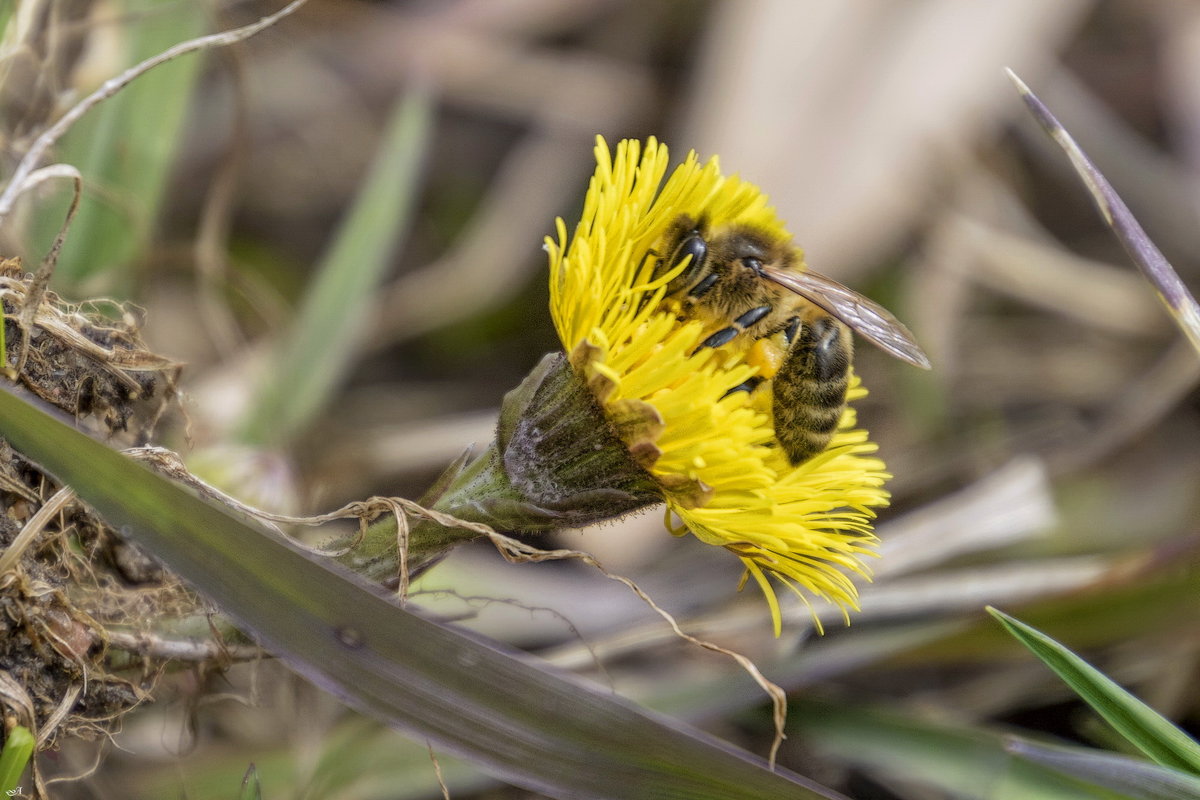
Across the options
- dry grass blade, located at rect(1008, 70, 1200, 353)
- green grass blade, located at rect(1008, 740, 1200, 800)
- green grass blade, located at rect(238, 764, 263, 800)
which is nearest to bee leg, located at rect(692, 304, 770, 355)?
dry grass blade, located at rect(1008, 70, 1200, 353)

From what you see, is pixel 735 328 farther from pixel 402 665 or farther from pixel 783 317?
pixel 402 665

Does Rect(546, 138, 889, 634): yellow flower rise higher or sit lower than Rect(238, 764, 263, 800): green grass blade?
higher

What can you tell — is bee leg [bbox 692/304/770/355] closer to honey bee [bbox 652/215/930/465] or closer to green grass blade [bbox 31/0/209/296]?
honey bee [bbox 652/215/930/465]

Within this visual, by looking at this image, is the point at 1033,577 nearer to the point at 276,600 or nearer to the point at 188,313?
the point at 276,600

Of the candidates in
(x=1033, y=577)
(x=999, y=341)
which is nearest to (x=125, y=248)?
(x=1033, y=577)

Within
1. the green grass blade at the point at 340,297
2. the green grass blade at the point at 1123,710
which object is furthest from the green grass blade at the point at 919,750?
the green grass blade at the point at 340,297

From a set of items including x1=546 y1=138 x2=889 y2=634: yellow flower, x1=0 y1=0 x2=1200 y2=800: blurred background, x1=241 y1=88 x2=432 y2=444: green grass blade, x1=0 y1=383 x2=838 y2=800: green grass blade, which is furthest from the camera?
x1=241 y1=88 x2=432 y2=444: green grass blade

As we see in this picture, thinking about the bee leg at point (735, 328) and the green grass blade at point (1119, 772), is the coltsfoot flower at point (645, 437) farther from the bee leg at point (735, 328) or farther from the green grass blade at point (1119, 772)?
the green grass blade at point (1119, 772)
